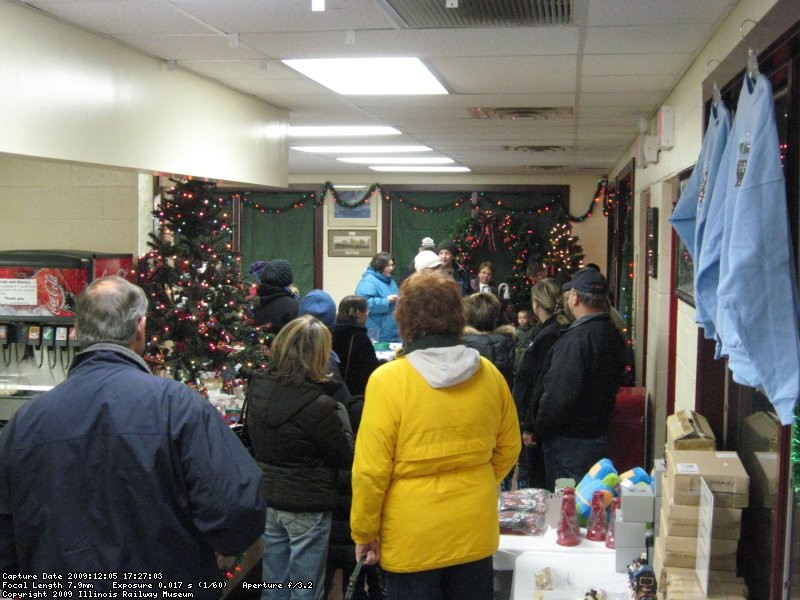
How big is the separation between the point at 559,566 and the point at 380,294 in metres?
5.13

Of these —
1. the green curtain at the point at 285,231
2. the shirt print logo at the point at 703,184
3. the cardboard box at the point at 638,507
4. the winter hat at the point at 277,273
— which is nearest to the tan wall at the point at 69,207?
the winter hat at the point at 277,273

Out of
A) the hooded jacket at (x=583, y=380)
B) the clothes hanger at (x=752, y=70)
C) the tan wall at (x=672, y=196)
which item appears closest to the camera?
the clothes hanger at (x=752, y=70)

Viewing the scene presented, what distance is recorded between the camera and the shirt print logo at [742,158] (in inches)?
76.2

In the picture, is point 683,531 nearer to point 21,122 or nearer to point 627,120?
point 21,122

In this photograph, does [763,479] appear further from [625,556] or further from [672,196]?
[672,196]

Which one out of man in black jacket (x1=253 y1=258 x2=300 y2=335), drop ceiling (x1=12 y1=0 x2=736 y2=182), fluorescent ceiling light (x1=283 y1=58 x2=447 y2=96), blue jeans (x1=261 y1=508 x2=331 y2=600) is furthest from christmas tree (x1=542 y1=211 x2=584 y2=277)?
blue jeans (x1=261 y1=508 x2=331 y2=600)

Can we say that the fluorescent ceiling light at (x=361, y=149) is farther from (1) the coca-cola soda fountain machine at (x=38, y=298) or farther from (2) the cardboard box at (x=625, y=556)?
(2) the cardboard box at (x=625, y=556)

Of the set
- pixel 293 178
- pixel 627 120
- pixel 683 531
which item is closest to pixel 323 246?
pixel 293 178

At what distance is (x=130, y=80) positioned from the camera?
3.86m

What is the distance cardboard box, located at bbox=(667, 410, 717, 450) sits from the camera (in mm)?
2736

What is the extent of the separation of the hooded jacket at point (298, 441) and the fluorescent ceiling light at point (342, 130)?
12.0 feet

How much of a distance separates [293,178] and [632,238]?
702 cm

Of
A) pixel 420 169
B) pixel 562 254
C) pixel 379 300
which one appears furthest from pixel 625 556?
pixel 420 169

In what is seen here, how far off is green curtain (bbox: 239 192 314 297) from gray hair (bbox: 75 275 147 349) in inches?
430
